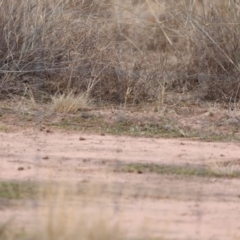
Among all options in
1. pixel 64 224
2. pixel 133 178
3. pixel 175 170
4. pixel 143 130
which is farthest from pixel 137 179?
pixel 143 130

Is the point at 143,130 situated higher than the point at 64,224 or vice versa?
the point at 64,224

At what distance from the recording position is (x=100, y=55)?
10852mm

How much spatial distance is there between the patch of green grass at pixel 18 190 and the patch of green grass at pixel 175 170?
→ 98cm

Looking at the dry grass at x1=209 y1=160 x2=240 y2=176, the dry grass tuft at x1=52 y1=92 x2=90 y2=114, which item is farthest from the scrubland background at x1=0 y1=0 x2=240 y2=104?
the dry grass at x1=209 y1=160 x2=240 y2=176

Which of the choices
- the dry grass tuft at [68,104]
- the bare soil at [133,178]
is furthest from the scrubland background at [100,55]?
the bare soil at [133,178]

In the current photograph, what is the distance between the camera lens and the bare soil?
5.55 metres

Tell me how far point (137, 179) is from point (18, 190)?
1.03 m

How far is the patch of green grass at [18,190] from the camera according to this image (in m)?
6.11

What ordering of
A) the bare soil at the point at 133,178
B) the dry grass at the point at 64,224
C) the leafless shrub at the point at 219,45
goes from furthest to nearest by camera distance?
the leafless shrub at the point at 219,45
the bare soil at the point at 133,178
the dry grass at the point at 64,224

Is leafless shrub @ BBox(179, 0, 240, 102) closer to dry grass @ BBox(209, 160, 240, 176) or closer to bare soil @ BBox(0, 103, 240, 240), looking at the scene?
bare soil @ BBox(0, 103, 240, 240)

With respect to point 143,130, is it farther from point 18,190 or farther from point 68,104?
point 18,190

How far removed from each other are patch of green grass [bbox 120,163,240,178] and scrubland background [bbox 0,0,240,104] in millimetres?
3216

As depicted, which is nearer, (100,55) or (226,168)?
(226,168)

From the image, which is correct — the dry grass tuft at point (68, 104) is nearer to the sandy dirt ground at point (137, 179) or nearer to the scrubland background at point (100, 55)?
the scrubland background at point (100, 55)
